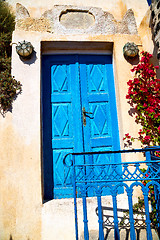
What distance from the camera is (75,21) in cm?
422

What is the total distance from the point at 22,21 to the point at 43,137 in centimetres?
223

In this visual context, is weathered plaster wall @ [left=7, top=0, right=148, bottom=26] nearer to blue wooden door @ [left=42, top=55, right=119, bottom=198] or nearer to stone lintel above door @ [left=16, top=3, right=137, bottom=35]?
stone lintel above door @ [left=16, top=3, right=137, bottom=35]

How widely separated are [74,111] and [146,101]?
130 cm

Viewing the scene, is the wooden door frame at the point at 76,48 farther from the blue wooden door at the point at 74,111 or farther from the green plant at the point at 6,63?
the green plant at the point at 6,63

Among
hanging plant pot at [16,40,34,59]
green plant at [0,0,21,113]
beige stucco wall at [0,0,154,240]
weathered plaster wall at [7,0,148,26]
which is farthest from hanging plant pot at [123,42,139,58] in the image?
green plant at [0,0,21,113]

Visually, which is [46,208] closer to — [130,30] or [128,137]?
[128,137]

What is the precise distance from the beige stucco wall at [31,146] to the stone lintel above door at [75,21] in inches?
5.8

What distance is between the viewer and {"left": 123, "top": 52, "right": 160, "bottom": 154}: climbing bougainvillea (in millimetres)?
3613

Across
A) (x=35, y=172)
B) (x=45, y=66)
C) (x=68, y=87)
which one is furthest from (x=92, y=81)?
(x=35, y=172)

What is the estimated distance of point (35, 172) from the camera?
3.38m

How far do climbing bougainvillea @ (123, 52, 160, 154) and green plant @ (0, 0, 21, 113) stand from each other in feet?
6.60

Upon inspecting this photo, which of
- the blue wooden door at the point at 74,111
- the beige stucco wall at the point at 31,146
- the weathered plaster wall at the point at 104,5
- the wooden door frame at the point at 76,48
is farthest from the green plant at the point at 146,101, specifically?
A: the weathered plaster wall at the point at 104,5

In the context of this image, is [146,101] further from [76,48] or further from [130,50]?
[76,48]

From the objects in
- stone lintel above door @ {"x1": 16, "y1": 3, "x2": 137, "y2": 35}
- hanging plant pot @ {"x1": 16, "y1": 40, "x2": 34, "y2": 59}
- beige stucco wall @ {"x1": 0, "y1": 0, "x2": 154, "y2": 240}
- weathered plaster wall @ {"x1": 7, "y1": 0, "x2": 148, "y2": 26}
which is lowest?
beige stucco wall @ {"x1": 0, "y1": 0, "x2": 154, "y2": 240}
